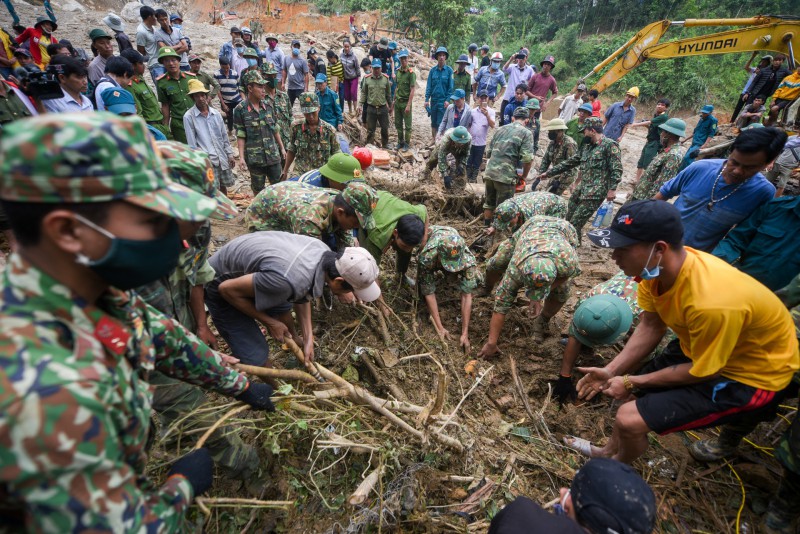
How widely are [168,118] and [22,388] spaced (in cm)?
670

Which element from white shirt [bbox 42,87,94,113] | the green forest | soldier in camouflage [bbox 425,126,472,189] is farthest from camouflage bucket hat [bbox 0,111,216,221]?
the green forest

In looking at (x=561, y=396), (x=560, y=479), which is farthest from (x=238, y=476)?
(x=561, y=396)

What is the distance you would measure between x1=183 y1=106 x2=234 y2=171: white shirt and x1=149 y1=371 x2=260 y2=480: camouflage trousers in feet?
13.6

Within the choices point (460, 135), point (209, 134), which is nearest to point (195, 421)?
point (209, 134)

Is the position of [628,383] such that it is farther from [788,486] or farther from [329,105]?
[329,105]

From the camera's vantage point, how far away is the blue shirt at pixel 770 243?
3273 mm

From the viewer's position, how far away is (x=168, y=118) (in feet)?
20.2

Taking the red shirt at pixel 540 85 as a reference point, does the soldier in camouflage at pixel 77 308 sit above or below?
above

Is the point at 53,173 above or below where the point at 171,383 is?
above

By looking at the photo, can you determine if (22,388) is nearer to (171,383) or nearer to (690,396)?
(171,383)

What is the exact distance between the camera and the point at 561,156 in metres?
7.11

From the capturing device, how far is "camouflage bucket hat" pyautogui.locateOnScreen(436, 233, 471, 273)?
12.5 ft

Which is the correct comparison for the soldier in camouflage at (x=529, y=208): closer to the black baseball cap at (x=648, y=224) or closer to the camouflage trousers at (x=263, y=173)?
the black baseball cap at (x=648, y=224)

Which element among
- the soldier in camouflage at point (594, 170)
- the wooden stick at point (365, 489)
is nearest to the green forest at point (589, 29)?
the soldier in camouflage at point (594, 170)
